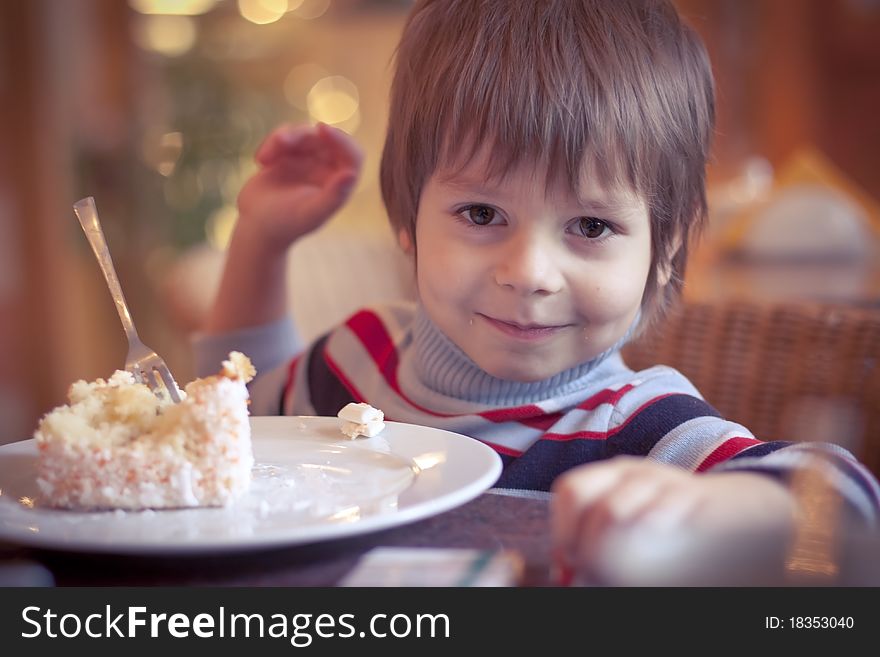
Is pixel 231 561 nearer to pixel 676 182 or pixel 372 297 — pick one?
pixel 676 182

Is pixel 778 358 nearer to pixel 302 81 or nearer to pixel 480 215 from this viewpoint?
pixel 480 215

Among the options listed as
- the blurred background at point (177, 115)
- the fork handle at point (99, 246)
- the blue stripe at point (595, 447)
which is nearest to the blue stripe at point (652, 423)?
the blue stripe at point (595, 447)

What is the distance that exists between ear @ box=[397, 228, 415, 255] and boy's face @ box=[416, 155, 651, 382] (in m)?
0.10

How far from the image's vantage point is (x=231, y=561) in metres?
0.57

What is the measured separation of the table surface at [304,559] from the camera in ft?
1.75

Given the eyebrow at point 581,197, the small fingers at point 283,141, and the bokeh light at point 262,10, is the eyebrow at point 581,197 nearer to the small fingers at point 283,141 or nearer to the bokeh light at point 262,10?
the small fingers at point 283,141

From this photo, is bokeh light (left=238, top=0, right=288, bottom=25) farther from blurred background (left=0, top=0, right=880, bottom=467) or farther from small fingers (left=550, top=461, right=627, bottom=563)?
small fingers (left=550, top=461, right=627, bottom=563)

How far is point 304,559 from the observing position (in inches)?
22.2

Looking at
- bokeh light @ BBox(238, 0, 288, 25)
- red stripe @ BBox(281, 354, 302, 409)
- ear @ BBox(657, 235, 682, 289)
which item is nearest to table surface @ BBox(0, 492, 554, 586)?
ear @ BBox(657, 235, 682, 289)

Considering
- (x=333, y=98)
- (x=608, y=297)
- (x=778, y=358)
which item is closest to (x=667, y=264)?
(x=608, y=297)

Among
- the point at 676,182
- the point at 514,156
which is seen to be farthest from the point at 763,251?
the point at 514,156

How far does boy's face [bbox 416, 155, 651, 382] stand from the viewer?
81 centimetres

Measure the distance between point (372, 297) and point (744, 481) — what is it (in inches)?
60.1

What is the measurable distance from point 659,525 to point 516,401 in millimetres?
488
